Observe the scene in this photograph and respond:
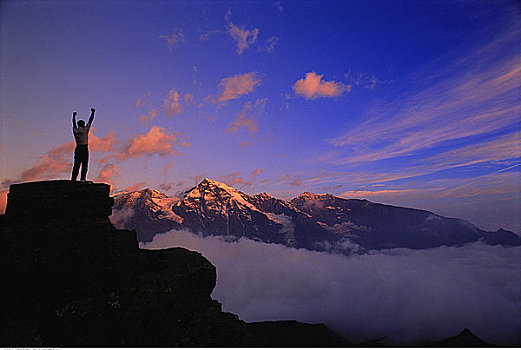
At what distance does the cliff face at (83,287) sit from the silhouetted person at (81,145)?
3.87 ft

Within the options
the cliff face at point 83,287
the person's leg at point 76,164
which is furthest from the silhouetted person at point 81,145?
the cliff face at point 83,287

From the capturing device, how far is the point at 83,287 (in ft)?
37.6

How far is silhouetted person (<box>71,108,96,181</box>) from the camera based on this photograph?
44.6 feet

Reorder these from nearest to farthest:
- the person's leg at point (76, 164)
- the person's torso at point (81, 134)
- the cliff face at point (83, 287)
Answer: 1. the cliff face at point (83, 287)
2. the person's torso at point (81, 134)
3. the person's leg at point (76, 164)

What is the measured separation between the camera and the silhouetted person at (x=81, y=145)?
13586 mm

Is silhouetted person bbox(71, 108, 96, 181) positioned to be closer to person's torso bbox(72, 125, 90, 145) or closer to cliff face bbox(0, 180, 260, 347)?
person's torso bbox(72, 125, 90, 145)

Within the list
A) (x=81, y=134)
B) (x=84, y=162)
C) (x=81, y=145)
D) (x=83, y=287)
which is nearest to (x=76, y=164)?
(x=84, y=162)

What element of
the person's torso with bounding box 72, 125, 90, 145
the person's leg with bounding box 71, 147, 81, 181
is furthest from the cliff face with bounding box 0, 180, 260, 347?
the person's torso with bounding box 72, 125, 90, 145

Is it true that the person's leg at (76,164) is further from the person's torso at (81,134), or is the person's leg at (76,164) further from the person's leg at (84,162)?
the person's torso at (81,134)

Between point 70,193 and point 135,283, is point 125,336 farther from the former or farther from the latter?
point 70,193

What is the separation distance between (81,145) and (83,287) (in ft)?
23.9

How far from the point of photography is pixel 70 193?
41.4 feet

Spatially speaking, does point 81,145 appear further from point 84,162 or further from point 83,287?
point 83,287

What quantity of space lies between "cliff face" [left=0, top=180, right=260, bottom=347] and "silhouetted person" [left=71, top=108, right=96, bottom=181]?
1.18 metres
